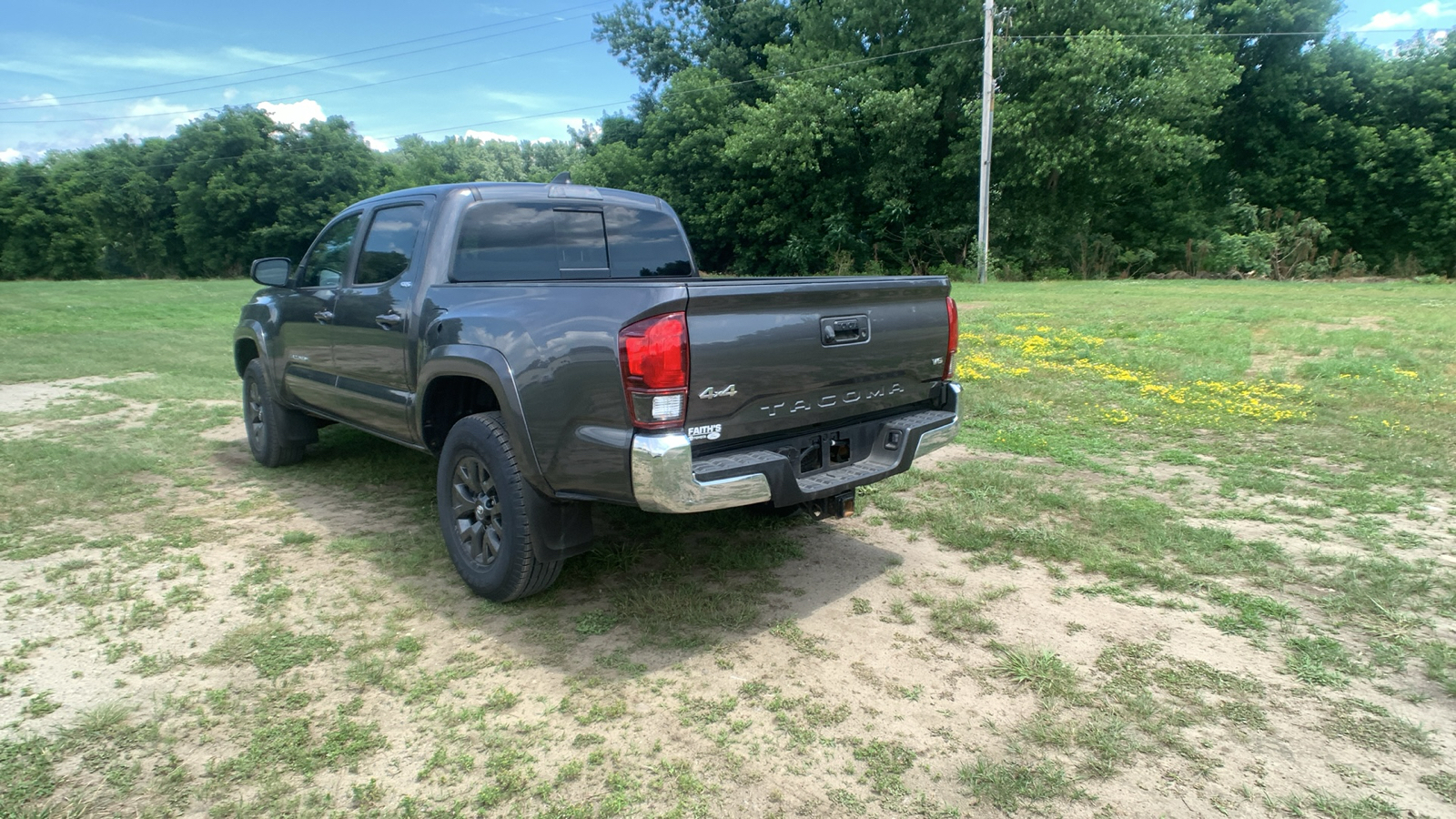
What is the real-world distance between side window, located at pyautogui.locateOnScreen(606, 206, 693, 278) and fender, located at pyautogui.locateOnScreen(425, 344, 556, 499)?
4.35 ft

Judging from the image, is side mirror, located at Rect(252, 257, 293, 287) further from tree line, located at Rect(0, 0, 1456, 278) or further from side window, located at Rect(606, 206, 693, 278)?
tree line, located at Rect(0, 0, 1456, 278)

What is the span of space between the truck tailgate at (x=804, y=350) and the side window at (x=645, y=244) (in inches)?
66.9

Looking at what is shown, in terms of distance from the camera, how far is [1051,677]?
3.25m

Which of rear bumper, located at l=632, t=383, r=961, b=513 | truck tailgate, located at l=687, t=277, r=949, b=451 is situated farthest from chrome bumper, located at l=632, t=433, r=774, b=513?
truck tailgate, located at l=687, t=277, r=949, b=451

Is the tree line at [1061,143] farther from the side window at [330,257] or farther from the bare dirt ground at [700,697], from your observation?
the bare dirt ground at [700,697]

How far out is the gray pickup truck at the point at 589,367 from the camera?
3240mm

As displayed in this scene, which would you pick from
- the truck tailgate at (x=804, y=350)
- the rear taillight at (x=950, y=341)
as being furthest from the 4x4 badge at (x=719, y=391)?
the rear taillight at (x=950, y=341)

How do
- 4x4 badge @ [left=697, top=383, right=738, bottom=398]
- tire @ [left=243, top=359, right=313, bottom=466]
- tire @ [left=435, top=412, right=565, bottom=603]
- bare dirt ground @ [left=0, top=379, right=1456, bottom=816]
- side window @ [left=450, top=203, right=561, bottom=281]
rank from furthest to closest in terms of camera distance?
tire @ [left=243, top=359, right=313, bottom=466] < side window @ [left=450, top=203, right=561, bottom=281] < tire @ [left=435, top=412, right=565, bottom=603] < 4x4 badge @ [left=697, top=383, right=738, bottom=398] < bare dirt ground @ [left=0, top=379, right=1456, bottom=816]

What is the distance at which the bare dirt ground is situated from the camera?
2.66 metres

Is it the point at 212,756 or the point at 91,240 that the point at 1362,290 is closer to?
the point at 212,756

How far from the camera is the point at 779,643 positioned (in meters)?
3.60

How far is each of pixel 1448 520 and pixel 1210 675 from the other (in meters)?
2.63

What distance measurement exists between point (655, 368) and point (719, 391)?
0.29m

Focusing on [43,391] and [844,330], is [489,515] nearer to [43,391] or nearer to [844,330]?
[844,330]
